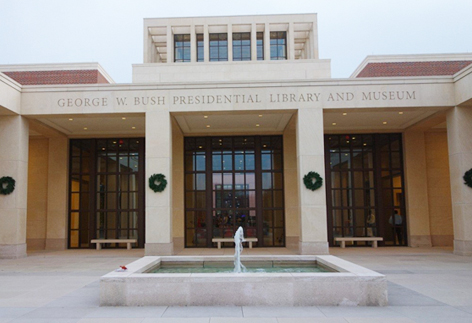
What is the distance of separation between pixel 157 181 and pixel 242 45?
12137 millimetres

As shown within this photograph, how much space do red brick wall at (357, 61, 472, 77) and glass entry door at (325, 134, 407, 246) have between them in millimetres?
3124

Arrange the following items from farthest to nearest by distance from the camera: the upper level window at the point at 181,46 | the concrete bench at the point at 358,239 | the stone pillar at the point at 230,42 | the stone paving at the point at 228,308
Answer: the upper level window at the point at 181,46
the stone pillar at the point at 230,42
the concrete bench at the point at 358,239
the stone paving at the point at 228,308

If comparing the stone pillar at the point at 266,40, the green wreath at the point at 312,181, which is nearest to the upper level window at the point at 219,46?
the stone pillar at the point at 266,40

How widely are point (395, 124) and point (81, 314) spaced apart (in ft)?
54.1

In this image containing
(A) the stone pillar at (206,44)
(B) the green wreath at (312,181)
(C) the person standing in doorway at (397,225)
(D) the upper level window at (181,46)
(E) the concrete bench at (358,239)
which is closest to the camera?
(B) the green wreath at (312,181)

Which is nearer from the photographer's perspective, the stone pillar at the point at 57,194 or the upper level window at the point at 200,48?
the stone pillar at the point at 57,194

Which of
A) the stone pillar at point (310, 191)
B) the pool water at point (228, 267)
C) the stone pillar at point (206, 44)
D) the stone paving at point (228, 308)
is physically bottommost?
the stone paving at point (228, 308)

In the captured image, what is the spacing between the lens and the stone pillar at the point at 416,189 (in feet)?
66.0

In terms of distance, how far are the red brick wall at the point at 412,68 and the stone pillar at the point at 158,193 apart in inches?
383

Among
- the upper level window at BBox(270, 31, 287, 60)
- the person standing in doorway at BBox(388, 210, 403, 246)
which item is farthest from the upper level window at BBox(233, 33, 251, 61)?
the person standing in doorway at BBox(388, 210, 403, 246)

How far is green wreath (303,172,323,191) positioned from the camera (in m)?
16.2

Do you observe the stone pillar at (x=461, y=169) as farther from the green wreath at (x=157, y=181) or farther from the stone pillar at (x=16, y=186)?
the stone pillar at (x=16, y=186)

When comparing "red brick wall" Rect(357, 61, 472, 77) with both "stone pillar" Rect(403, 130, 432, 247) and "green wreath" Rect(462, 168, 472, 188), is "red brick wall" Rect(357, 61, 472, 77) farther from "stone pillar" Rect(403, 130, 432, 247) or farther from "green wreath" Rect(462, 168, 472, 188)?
"green wreath" Rect(462, 168, 472, 188)

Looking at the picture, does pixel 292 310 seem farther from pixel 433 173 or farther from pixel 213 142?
pixel 433 173
